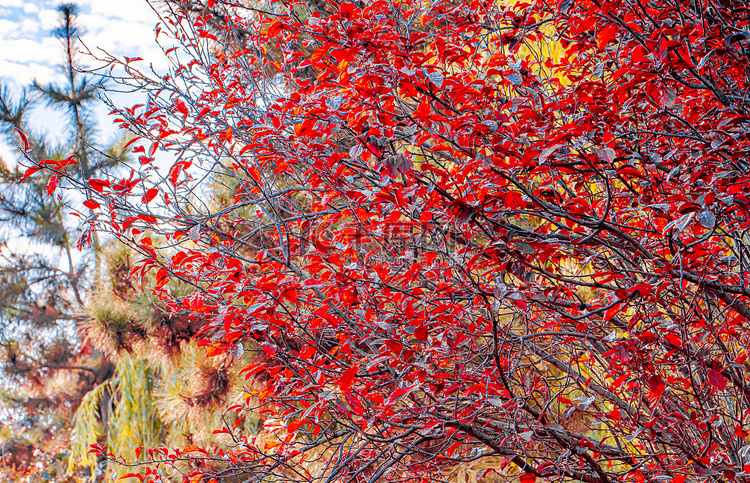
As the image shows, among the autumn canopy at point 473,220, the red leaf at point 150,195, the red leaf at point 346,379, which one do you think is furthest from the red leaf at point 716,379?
the red leaf at point 150,195

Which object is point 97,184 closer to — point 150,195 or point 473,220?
point 150,195

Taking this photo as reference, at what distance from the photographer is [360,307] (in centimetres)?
163

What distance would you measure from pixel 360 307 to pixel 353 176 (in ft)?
1.43

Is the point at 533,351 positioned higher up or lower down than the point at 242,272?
lower down

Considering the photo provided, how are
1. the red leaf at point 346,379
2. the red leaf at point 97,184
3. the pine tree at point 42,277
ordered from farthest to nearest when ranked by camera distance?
1. the pine tree at point 42,277
2. the red leaf at point 97,184
3. the red leaf at point 346,379

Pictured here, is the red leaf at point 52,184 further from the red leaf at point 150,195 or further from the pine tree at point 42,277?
the pine tree at point 42,277

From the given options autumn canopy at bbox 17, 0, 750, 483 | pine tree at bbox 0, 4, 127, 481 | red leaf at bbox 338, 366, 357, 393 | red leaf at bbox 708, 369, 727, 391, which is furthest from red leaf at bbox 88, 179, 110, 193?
pine tree at bbox 0, 4, 127, 481

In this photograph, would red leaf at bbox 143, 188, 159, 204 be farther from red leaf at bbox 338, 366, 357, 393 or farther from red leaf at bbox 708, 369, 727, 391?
red leaf at bbox 708, 369, 727, 391

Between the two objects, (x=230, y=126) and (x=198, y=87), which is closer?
(x=230, y=126)

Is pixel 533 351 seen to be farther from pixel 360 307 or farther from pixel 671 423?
pixel 360 307

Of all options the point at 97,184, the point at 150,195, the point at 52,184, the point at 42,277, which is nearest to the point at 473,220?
the point at 150,195

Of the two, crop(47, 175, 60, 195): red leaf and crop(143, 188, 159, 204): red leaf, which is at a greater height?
crop(47, 175, 60, 195): red leaf

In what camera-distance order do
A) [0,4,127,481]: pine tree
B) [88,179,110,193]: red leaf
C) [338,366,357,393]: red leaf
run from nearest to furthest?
1. [338,366,357,393]: red leaf
2. [88,179,110,193]: red leaf
3. [0,4,127,481]: pine tree

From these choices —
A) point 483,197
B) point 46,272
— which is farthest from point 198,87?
point 46,272
